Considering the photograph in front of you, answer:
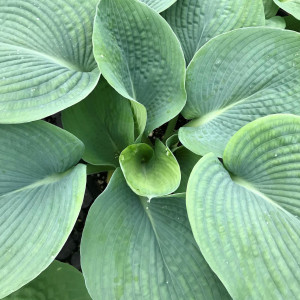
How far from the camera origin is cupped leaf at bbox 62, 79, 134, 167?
0.85 metres

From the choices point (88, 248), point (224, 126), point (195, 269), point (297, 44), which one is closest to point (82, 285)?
point (88, 248)

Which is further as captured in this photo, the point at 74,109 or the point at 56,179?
the point at 74,109

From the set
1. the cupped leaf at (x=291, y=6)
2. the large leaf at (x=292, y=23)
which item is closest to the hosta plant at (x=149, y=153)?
the cupped leaf at (x=291, y=6)

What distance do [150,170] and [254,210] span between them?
11.0 inches

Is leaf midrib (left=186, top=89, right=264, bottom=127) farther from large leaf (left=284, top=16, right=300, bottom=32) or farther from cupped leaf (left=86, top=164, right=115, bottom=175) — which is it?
large leaf (left=284, top=16, right=300, bottom=32)

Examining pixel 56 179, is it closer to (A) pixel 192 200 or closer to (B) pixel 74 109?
(B) pixel 74 109

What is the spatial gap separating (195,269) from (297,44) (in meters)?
0.55

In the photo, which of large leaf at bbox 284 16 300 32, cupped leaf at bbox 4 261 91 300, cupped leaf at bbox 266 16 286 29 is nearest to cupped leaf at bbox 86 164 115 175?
cupped leaf at bbox 4 261 91 300

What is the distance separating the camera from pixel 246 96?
0.81 meters

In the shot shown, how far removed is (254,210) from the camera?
2.04ft

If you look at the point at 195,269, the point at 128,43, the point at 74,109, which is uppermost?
the point at 128,43

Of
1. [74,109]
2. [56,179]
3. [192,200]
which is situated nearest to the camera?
[192,200]

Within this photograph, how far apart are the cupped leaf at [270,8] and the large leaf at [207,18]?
0.23 metres

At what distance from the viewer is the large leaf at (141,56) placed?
71cm
